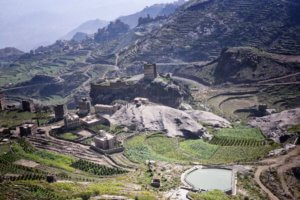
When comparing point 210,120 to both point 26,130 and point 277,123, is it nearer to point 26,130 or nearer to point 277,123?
point 277,123

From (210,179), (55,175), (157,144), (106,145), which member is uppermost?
(106,145)

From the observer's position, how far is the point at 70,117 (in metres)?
105

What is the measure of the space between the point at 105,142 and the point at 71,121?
1781 centimetres

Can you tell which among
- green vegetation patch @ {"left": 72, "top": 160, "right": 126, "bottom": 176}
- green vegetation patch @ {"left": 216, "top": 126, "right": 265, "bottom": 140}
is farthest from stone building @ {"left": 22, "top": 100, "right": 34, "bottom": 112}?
green vegetation patch @ {"left": 216, "top": 126, "right": 265, "bottom": 140}

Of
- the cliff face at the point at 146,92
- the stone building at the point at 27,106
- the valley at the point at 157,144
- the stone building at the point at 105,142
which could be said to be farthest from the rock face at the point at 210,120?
the stone building at the point at 27,106

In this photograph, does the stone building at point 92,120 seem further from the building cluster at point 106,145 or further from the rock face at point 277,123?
the rock face at point 277,123

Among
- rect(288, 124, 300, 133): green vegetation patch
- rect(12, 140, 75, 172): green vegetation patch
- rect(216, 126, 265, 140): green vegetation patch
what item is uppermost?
rect(12, 140, 75, 172): green vegetation patch

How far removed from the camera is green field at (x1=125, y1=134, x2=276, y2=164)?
3440 inches

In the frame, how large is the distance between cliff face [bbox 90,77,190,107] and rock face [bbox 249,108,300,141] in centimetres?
3055

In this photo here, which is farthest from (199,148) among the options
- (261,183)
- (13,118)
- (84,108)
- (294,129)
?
(13,118)

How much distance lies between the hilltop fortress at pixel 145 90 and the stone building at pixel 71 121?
33426 millimetres

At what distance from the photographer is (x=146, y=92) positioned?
5522 inches

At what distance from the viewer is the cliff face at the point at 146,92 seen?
5517 inches

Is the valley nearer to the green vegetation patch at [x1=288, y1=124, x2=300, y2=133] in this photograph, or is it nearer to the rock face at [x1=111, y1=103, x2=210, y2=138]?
the green vegetation patch at [x1=288, y1=124, x2=300, y2=133]
